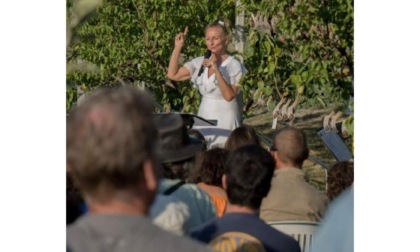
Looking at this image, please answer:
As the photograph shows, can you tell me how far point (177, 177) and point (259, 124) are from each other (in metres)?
1.23

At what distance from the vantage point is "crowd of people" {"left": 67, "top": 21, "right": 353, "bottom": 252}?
1.46 m

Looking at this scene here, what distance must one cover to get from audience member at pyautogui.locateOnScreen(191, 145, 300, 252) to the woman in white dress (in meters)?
1.47

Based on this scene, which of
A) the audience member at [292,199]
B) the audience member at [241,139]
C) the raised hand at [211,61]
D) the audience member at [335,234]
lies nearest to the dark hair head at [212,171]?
the audience member at [292,199]

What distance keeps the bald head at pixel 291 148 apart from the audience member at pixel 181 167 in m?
0.32

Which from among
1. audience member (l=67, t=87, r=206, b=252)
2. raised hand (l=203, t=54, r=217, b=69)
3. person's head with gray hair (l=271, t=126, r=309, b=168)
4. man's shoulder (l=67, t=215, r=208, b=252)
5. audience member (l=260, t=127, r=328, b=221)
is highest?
raised hand (l=203, t=54, r=217, b=69)

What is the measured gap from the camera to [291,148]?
137 inches

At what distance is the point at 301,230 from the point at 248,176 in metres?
0.69

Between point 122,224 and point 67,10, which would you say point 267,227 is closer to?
point 122,224

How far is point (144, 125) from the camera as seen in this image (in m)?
1.47

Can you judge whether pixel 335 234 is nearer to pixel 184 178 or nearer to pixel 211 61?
pixel 184 178

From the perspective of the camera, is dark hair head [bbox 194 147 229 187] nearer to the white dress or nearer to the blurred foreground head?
the white dress

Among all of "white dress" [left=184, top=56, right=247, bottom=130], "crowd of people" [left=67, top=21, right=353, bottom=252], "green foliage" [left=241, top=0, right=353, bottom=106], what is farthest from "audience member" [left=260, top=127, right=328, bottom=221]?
"white dress" [left=184, top=56, right=247, bottom=130]
